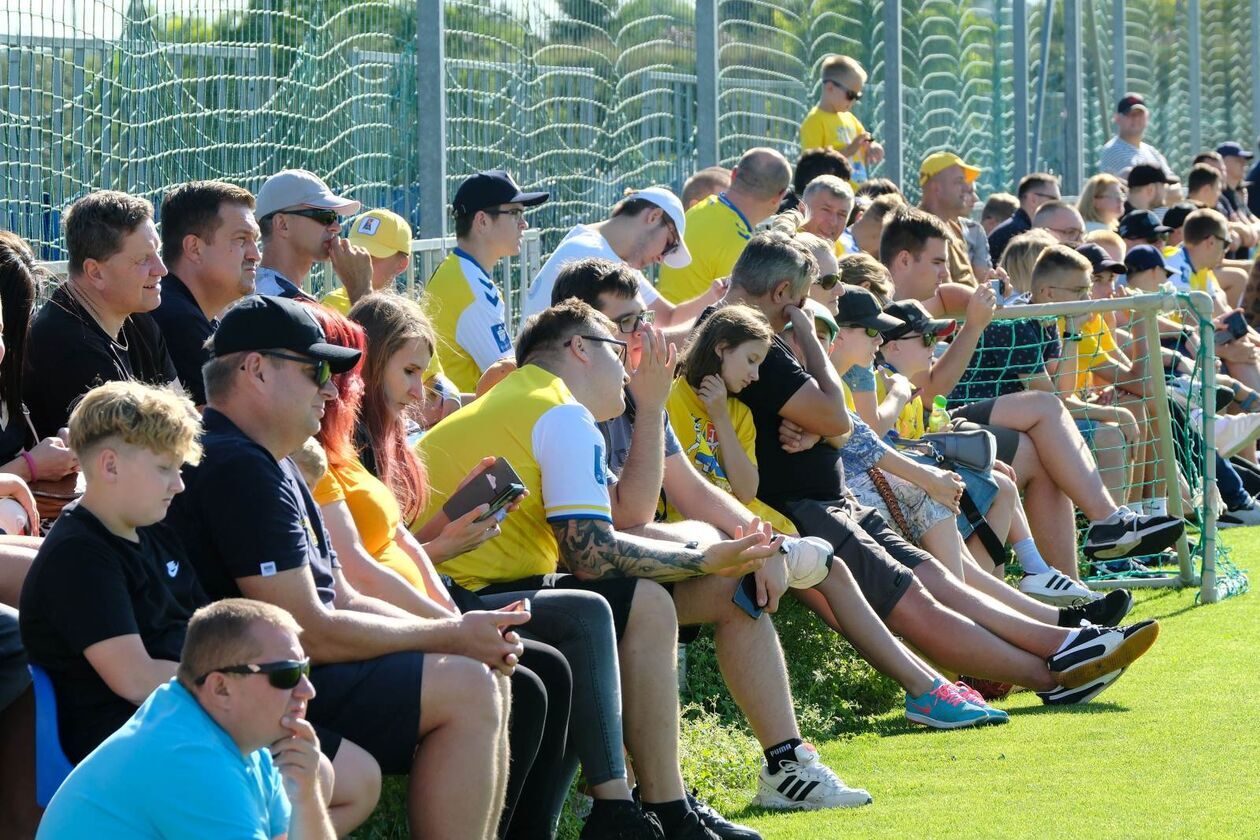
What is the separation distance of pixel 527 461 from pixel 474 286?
6.51 feet

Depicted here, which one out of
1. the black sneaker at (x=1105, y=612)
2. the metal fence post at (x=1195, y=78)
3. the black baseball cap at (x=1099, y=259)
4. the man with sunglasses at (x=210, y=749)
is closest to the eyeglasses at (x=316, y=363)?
the man with sunglasses at (x=210, y=749)

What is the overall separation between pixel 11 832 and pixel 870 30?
448 inches

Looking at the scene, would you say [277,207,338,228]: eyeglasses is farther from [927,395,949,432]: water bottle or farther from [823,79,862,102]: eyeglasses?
[823,79,862,102]: eyeglasses

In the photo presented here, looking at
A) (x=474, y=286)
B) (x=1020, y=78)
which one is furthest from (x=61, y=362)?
(x=1020, y=78)

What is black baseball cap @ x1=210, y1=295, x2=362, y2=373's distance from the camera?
13.3 feet

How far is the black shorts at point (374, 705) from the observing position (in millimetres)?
4086

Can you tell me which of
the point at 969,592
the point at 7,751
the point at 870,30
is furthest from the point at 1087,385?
the point at 7,751

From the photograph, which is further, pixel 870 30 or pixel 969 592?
pixel 870 30

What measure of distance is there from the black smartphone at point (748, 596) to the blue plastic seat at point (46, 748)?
236 centimetres

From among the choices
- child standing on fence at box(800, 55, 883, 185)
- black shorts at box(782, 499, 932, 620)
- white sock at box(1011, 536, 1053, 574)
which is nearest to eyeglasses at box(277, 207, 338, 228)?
black shorts at box(782, 499, 932, 620)

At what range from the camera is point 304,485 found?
4215mm

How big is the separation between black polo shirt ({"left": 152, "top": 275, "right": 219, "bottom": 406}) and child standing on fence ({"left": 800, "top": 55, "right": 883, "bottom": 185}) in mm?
7193

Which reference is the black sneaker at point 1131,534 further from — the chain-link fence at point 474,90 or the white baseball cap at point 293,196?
the white baseball cap at point 293,196

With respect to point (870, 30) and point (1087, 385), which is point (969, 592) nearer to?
point (1087, 385)
